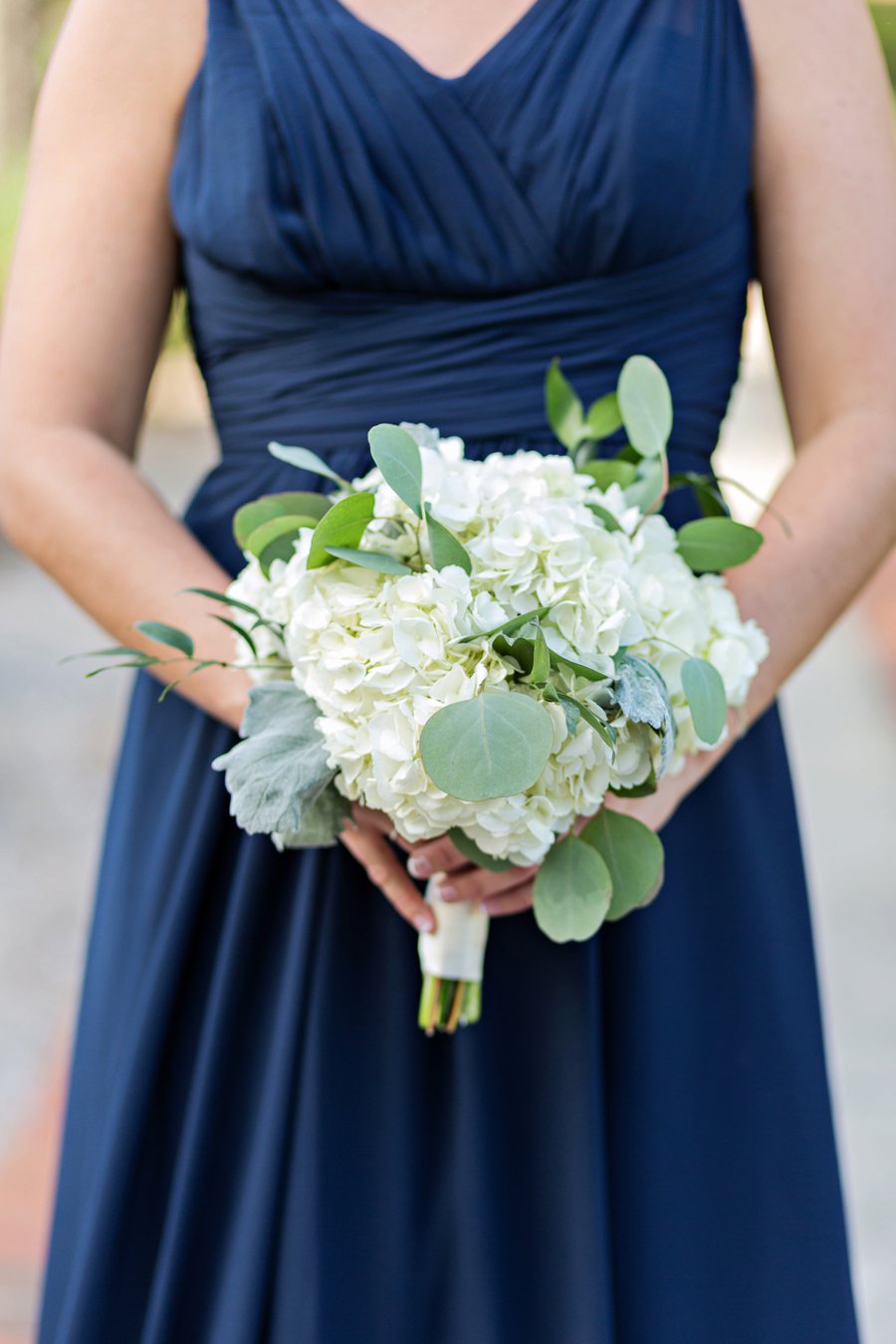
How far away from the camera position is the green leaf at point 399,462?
1.14 m

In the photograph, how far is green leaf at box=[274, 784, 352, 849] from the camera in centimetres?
125

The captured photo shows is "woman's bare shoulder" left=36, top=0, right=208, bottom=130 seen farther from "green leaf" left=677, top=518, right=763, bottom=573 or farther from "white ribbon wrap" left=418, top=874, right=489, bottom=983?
"white ribbon wrap" left=418, top=874, right=489, bottom=983

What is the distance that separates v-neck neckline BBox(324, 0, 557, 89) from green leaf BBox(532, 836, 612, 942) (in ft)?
2.72

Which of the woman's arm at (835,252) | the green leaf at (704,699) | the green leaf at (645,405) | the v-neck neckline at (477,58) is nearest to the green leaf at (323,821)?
the green leaf at (704,699)

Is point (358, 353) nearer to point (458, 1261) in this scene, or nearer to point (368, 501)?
point (368, 501)

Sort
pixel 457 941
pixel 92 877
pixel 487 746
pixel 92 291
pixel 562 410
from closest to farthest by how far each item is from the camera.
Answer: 1. pixel 487 746
2. pixel 457 941
3. pixel 562 410
4. pixel 92 291
5. pixel 92 877

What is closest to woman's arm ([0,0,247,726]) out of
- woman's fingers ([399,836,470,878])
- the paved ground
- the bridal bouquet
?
the bridal bouquet

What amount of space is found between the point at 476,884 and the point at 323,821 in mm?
170

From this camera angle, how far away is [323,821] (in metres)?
1.26

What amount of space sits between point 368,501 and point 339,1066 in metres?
0.63

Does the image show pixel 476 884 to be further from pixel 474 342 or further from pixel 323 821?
pixel 474 342

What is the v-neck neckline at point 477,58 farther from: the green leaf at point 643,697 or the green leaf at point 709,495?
the green leaf at point 643,697

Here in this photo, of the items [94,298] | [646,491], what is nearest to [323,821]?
[646,491]

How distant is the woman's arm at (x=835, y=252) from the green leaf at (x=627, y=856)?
38 centimetres
